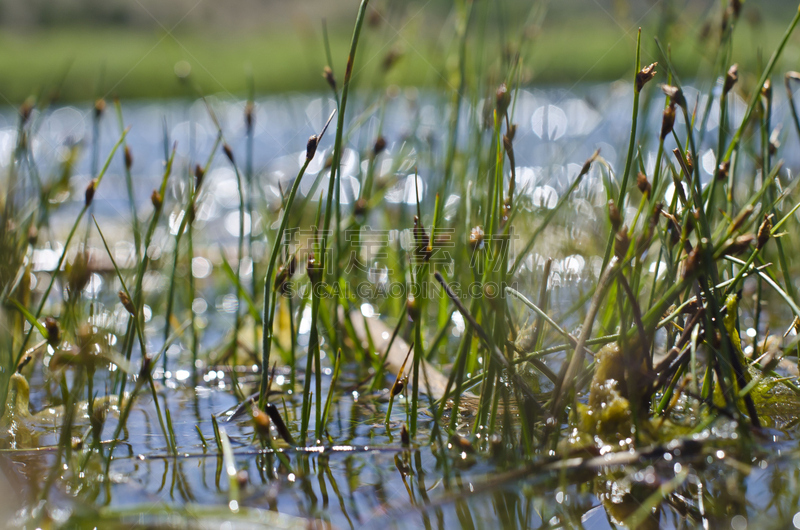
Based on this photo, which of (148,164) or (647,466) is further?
(148,164)

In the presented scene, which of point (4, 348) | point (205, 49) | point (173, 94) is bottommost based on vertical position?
point (4, 348)

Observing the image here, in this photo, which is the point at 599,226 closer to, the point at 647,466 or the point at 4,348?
the point at 647,466

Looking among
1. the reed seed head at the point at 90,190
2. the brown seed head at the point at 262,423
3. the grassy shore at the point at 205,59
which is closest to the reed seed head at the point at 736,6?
the brown seed head at the point at 262,423

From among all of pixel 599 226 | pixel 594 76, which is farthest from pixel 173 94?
pixel 599 226

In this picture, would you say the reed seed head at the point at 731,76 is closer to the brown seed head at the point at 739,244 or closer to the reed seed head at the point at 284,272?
the brown seed head at the point at 739,244

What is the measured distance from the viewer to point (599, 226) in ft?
6.66

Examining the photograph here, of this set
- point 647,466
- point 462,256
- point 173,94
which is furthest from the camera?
point 173,94

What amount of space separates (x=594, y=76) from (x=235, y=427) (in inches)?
409

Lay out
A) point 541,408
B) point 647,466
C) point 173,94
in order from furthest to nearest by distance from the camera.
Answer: point 173,94 → point 541,408 → point 647,466

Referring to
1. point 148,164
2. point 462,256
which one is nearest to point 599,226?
point 462,256

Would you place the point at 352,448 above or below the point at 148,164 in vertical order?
below

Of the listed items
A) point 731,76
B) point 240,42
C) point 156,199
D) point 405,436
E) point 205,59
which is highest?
point 240,42

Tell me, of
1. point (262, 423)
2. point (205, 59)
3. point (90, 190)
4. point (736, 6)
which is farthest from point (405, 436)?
point (205, 59)

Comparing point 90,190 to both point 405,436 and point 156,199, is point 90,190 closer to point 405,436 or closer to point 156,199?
point 156,199
